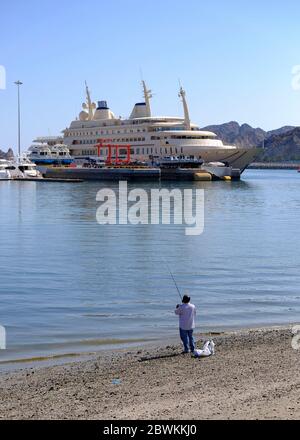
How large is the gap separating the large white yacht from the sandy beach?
77.1 meters

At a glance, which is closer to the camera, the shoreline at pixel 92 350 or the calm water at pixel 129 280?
the shoreline at pixel 92 350

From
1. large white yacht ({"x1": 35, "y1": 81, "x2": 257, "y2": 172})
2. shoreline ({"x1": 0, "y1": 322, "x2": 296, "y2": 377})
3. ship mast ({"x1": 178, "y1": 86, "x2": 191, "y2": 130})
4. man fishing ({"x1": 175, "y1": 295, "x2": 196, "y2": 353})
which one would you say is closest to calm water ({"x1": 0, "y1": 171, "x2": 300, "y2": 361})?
shoreline ({"x1": 0, "y1": 322, "x2": 296, "y2": 377})

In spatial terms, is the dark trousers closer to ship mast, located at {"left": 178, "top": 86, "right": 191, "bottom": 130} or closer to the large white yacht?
the large white yacht

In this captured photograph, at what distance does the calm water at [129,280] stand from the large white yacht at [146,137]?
54347mm

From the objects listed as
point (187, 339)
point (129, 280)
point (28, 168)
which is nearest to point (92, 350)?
point (187, 339)

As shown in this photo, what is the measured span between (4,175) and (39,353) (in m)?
79.3

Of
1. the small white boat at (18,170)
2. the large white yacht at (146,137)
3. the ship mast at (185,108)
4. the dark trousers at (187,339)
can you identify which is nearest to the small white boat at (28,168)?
the small white boat at (18,170)

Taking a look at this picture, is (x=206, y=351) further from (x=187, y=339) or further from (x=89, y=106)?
(x=89, y=106)

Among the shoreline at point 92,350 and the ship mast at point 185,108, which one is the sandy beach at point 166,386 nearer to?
the shoreline at point 92,350

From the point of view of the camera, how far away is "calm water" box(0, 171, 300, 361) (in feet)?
43.7

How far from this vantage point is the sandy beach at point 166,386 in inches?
293

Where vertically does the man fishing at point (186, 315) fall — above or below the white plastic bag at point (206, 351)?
above
